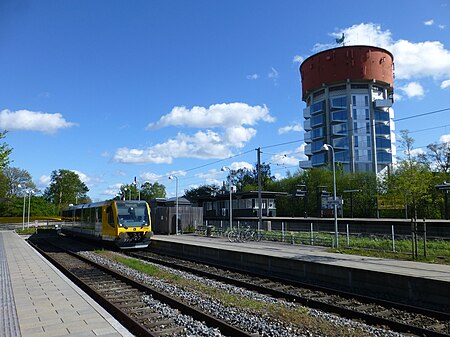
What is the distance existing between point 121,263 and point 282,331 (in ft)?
39.4

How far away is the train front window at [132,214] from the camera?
22547 millimetres

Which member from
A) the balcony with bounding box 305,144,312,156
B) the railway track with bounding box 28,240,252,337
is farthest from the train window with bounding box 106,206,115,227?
the balcony with bounding box 305,144,312,156

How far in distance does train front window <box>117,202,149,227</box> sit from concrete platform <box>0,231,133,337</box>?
32.6ft

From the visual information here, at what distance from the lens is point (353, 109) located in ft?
293

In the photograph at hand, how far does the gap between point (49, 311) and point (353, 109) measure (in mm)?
88949

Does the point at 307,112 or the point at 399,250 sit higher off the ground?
the point at 307,112

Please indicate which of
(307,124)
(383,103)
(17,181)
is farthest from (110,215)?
(383,103)

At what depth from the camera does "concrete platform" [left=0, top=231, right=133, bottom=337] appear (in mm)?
6645

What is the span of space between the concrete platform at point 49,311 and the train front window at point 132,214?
32.6ft

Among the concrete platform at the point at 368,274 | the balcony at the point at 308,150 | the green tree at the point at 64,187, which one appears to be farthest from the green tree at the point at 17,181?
the concrete platform at the point at 368,274

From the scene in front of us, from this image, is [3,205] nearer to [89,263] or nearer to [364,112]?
[89,263]

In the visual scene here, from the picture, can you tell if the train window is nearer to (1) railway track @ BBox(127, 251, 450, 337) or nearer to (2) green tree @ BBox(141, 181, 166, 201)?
(1) railway track @ BBox(127, 251, 450, 337)

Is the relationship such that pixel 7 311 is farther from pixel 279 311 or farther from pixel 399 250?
pixel 399 250

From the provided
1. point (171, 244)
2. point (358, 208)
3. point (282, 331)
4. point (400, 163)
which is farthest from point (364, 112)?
point (282, 331)
